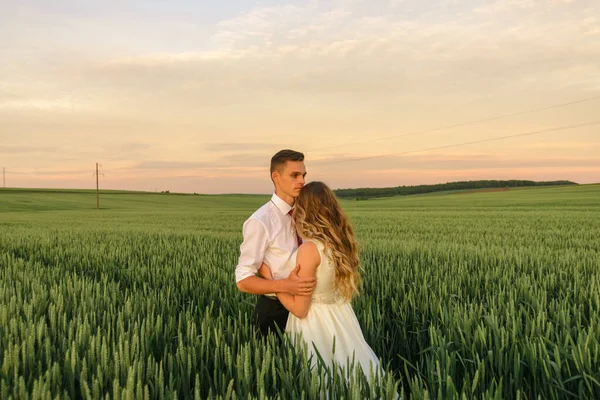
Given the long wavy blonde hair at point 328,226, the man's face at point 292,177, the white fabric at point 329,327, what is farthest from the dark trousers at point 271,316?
the man's face at point 292,177

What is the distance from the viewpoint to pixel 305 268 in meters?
3.05

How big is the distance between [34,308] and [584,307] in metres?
5.33

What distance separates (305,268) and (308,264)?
33 mm

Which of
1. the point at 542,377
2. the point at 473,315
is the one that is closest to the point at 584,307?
the point at 473,315

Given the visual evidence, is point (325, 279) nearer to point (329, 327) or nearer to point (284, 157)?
point (329, 327)

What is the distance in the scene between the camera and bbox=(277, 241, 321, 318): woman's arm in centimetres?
305

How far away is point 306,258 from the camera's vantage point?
10.0 ft

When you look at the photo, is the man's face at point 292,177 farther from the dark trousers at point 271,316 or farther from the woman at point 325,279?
the dark trousers at point 271,316

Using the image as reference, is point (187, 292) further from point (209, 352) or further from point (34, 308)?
point (209, 352)

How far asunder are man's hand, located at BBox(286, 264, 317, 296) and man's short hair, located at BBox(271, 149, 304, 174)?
2.60ft

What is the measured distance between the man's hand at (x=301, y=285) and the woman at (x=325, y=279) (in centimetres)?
4

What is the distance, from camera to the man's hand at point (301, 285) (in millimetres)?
3012

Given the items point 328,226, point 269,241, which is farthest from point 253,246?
point 328,226

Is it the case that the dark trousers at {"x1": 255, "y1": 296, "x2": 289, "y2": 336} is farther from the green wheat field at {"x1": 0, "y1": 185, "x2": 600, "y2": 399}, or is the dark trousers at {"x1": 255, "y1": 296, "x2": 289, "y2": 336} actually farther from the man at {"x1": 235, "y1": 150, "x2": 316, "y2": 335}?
the green wheat field at {"x1": 0, "y1": 185, "x2": 600, "y2": 399}
